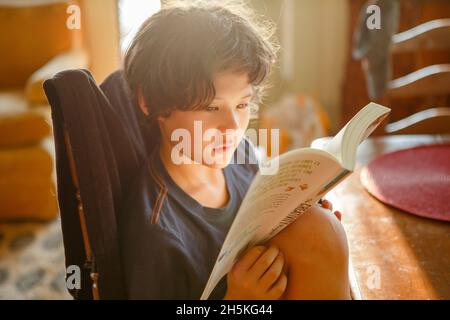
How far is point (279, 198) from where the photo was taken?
0.61 metres

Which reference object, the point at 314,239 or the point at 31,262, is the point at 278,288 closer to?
the point at 314,239

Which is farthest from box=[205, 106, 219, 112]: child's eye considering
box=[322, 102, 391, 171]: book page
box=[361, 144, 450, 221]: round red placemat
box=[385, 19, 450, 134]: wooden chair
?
box=[385, 19, 450, 134]: wooden chair

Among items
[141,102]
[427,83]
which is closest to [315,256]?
[141,102]

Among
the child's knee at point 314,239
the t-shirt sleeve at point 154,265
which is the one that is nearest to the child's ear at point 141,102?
the t-shirt sleeve at point 154,265

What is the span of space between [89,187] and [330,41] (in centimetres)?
261

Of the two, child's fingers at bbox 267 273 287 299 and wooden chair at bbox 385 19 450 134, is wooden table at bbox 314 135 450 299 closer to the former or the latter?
child's fingers at bbox 267 273 287 299

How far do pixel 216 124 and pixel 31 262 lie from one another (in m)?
1.38

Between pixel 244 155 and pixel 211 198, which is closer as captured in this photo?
pixel 211 198

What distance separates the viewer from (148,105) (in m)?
0.84

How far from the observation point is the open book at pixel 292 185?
0.55 metres

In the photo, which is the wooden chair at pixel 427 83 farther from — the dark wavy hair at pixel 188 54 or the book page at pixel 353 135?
the book page at pixel 353 135

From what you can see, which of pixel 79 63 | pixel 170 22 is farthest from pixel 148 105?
pixel 79 63

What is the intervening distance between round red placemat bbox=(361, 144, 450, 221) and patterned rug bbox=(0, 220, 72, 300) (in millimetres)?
1020
